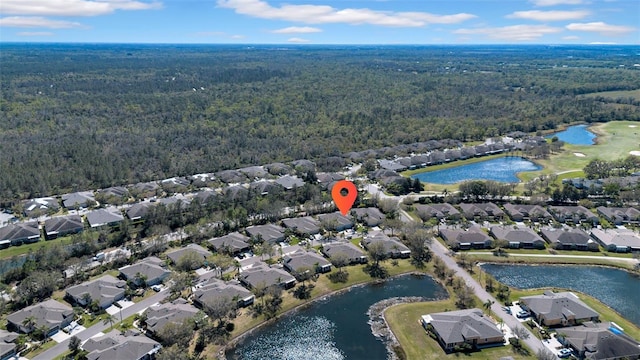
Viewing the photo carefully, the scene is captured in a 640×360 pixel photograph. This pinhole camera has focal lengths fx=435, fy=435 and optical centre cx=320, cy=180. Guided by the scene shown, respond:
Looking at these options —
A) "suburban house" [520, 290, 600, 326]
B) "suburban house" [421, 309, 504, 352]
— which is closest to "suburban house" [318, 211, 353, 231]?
"suburban house" [421, 309, 504, 352]

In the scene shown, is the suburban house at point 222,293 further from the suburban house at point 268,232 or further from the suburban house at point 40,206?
the suburban house at point 40,206

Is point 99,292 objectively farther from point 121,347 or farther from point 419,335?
point 419,335

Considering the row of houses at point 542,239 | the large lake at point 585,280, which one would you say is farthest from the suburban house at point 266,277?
the large lake at point 585,280

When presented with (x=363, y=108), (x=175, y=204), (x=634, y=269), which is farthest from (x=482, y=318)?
(x=363, y=108)

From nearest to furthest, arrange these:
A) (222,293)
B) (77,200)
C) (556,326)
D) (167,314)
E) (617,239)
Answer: (167,314) < (556,326) < (222,293) < (617,239) < (77,200)

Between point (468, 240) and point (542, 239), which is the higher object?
point (468, 240)

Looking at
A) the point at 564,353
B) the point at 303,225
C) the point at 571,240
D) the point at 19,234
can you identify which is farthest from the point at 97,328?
the point at 571,240
